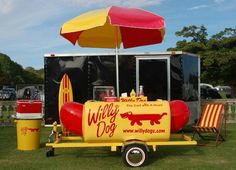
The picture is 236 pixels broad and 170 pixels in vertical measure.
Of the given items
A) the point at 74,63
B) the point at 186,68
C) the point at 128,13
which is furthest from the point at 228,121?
the point at 128,13

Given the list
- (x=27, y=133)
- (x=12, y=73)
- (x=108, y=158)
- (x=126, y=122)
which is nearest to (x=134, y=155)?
(x=126, y=122)

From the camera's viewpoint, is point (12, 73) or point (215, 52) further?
point (12, 73)

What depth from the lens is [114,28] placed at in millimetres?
9375

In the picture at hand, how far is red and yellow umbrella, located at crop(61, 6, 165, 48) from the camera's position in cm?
714

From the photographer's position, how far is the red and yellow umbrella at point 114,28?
7.14m

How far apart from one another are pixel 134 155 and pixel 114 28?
3571 millimetres

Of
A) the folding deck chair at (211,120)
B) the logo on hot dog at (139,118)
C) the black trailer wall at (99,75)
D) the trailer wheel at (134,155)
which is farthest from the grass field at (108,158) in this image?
the black trailer wall at (99,75)

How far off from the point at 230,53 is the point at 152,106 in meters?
20.3

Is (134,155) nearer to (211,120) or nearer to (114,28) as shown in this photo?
(211,120)

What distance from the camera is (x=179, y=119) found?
24.4ft

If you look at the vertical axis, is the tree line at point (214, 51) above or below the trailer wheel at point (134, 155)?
above

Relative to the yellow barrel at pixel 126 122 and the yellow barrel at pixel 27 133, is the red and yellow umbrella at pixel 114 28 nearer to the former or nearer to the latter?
the yellow barrel at pixel 126 122

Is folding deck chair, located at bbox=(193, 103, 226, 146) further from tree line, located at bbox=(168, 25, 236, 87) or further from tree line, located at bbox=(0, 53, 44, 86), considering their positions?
tree line, located at bbox=(0, 53, 44, 86)

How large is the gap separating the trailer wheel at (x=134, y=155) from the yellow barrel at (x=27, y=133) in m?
2.65
